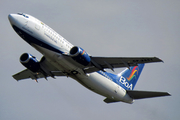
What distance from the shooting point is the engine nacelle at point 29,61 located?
36.0 meters

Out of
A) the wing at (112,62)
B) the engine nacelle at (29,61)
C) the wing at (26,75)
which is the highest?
the engine nacelle at (29,61)

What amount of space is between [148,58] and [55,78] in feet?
45.7

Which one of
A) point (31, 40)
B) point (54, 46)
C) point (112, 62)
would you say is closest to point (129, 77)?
point (112, 62)

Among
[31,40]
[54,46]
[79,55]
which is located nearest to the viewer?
[79,55]

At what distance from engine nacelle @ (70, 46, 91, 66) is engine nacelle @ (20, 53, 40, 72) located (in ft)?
21.7

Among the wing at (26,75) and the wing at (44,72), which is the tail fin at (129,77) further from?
the wing at (26,75)

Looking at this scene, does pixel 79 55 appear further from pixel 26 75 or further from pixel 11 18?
pixel 26 75

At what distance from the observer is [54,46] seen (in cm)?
3259

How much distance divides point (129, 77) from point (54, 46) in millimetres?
16059

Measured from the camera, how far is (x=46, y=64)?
37.5m

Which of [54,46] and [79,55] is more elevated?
[54,46]

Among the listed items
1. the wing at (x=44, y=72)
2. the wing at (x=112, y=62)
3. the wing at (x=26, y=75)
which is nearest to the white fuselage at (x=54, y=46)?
the wing at (x=112, y=62)

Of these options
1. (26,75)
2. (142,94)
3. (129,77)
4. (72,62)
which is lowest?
(142,94)

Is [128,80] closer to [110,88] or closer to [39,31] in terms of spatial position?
[110,88]
